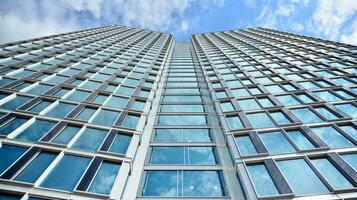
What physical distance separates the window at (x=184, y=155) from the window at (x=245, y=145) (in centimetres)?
214

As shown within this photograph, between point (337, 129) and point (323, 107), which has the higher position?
point (323, 107)

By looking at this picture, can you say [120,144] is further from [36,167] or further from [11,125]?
[11,125]

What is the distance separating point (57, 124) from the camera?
71.6 feet

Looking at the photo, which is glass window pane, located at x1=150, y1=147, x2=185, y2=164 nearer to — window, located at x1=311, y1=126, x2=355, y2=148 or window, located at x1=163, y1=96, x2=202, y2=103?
window, located at x1=311, y1=126, x2=355, y2=148

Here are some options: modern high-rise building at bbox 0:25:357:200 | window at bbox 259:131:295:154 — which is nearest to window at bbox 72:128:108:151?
modern high-rise building at bbox 0:25:357:200

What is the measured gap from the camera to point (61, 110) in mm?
24281

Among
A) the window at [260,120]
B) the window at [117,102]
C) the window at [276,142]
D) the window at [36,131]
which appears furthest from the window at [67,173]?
the window at [260,120]

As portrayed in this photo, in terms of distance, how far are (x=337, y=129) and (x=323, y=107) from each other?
442 centimetres

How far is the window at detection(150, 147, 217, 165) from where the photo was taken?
21281mm

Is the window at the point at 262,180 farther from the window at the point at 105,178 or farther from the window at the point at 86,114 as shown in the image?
the window at the point at 86,114

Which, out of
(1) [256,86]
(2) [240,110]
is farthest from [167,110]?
(1) [256,86]

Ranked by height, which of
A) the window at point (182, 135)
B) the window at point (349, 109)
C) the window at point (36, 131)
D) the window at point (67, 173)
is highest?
the window at point (349, 109)

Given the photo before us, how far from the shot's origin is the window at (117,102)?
27.5m

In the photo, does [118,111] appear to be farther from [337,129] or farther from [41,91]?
[337,129]
